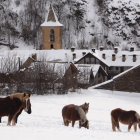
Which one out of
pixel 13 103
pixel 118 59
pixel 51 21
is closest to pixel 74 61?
pixel 118 59

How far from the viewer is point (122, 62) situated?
5266 centimetres

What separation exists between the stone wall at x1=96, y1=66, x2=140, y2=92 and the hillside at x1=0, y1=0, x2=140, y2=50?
45340 millimetres

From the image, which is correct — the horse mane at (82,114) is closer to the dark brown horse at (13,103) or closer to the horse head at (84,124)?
the horse head at (84,124)

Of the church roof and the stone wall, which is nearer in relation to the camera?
the stone wall

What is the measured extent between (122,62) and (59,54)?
10943 millimetres

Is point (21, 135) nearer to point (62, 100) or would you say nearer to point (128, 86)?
point (62, 100)

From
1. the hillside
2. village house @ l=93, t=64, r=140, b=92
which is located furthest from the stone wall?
the hillside

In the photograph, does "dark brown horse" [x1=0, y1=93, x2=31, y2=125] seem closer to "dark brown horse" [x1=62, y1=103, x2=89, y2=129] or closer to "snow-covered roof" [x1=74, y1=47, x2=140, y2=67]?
"dark brown horse" [x1=62, y1=103, x2=89, y2=129]

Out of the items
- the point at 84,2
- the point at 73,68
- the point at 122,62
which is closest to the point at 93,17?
the point at 84,2

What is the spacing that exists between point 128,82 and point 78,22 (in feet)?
175

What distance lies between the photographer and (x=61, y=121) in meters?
12.9

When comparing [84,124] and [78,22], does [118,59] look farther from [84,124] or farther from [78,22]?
[84,124]

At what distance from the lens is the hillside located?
251 feet

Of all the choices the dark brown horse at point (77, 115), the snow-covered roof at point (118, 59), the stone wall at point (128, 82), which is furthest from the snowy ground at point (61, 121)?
the snow-covered roof at point (118, 59)
